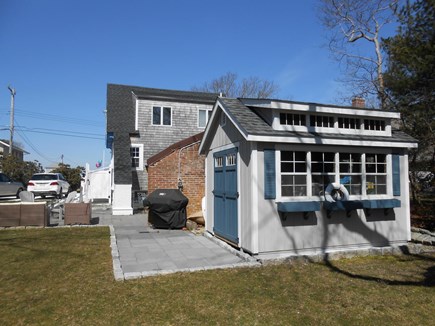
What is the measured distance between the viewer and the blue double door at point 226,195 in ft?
25.5

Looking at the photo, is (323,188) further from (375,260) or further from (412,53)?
(412,53)

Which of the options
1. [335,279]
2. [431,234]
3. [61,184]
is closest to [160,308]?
[335,279]

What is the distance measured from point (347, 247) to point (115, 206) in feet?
33.3

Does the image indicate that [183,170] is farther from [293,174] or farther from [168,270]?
[168,270]

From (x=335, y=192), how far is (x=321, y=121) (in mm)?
1627

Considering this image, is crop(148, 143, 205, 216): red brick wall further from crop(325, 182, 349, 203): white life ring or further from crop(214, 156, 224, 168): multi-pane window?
crop(325, 182, 349, 203): white life ring

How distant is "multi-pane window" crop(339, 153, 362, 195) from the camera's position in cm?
766

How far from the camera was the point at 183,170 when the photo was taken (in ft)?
44.8

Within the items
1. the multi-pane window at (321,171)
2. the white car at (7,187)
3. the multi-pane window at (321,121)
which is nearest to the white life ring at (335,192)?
the multi-pane window at (321,171)

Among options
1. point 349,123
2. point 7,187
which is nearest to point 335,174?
point 349,123

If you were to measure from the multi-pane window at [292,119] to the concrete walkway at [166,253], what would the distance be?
9.67 ft

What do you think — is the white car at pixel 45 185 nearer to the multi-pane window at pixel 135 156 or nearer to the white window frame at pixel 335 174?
the multi-pane window at pixel 135 156

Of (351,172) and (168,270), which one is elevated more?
(351,172)

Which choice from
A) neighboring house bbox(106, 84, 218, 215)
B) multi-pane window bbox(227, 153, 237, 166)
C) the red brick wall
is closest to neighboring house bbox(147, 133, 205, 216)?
the red brick wall
